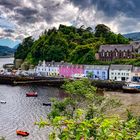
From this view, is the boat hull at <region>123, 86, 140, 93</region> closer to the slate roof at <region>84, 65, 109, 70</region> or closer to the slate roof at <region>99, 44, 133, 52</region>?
the slate roof at <region>84, 65, 109, 70</region>

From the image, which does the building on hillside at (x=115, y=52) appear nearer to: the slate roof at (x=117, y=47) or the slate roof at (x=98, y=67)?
the slate roof at (x=117, y=47)

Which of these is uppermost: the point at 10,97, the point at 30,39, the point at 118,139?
the point at 30,39

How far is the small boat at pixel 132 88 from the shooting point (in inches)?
2842

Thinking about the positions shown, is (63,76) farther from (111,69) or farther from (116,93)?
(116,93)

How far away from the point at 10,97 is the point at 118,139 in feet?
212

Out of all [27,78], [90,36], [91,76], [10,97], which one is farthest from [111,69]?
[90,36]

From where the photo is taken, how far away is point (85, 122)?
16.6 ft

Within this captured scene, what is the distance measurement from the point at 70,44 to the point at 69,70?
76.7 ft

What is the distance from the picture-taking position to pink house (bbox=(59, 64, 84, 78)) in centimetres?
9440

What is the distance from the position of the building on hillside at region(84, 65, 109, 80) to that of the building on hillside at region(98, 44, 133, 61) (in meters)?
8.76

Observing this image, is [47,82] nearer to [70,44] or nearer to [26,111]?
[70,44]

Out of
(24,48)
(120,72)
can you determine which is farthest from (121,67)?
(24,48)

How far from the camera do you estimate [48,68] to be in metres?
102

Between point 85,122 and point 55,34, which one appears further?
point 55,34
